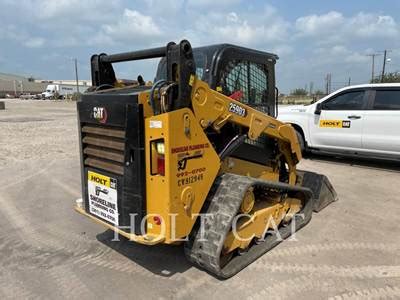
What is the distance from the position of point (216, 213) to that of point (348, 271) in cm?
140

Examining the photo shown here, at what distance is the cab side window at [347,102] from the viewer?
7.81 metres

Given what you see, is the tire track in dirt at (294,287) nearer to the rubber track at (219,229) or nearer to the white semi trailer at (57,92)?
the rubber track at (219,229)

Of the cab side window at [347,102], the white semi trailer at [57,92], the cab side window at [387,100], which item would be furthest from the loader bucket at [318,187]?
the white semi trailer at [57,92]

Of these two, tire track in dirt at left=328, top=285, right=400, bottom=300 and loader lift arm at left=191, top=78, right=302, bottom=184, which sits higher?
loader lift arm at left=191, top=78, right=302, bottom=184

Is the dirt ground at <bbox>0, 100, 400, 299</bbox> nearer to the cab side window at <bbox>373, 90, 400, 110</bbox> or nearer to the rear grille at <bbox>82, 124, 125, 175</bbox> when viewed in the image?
the rear grille at <bbox>82, 124, 125, 175</bbox>

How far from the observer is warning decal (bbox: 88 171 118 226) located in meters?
3.26

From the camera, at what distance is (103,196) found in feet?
11.1

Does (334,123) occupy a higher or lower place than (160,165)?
lower

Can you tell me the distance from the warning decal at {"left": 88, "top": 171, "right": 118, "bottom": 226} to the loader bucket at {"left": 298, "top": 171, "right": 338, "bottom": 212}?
2.87 m

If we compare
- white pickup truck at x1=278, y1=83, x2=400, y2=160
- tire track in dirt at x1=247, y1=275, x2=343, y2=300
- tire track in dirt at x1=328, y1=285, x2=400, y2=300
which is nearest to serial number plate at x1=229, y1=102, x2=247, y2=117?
tire track in dirt at x1=247, y1=275, x2=343, y2=300

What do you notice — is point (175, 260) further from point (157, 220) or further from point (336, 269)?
point (336, 269)

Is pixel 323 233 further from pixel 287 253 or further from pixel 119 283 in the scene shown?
pixel 119 283

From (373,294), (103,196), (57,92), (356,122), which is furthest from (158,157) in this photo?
(57,92)

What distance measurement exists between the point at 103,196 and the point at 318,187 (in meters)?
3.19
